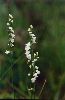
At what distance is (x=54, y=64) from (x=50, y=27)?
0.55 metres

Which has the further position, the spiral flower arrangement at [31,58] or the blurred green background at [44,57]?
the blurred green background at [44,57]

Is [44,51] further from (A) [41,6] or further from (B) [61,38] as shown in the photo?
(A) [41,6]

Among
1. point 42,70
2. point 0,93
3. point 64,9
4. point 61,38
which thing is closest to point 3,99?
point 0,93

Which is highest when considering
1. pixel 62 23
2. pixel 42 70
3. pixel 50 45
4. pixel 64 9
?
pixel 64 9

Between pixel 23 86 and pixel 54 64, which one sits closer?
pixel 23 86

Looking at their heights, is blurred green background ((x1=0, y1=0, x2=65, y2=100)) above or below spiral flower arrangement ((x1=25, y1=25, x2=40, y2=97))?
above

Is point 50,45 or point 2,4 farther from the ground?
point 2,4

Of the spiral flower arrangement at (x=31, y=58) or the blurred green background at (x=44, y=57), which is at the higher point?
the blurred green background at (x=44, y=57)

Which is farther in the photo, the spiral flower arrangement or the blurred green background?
the blurred green background

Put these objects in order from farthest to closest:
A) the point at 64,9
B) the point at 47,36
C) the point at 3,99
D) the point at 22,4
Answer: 1. the point at 22,4
2. the point at 64,9
3. the point at 47,36
4. the point at 3,99

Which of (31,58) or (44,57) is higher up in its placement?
(44,57)

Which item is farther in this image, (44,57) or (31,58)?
(44,57)

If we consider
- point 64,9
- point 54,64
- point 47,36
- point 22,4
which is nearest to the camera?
point 54,64

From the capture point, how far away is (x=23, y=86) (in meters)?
3.76
